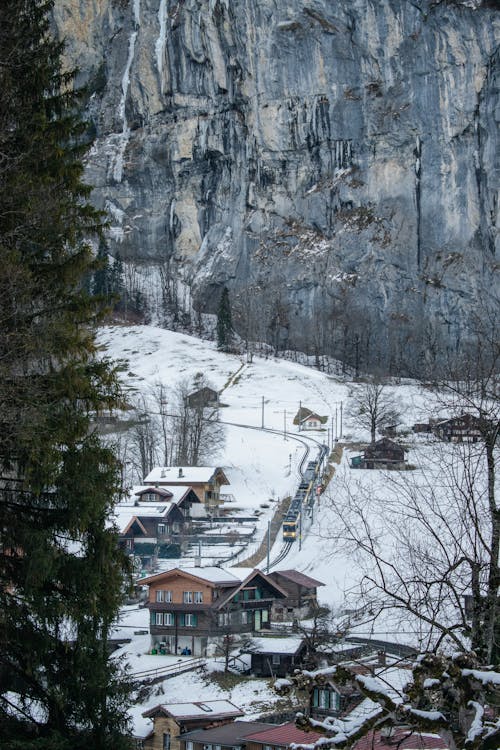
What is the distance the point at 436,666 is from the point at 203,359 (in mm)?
84114

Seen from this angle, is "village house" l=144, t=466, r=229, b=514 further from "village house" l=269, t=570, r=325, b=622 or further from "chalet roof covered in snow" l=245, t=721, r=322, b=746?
"chalet roof covered in snow" l=245, t=721, r=322, b=746

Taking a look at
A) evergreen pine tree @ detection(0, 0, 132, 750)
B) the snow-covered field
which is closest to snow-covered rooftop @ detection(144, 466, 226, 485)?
the snow-covered field

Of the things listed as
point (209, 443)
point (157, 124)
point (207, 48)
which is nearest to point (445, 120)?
point (207, 48)

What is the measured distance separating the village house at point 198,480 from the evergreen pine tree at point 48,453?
36.6 m

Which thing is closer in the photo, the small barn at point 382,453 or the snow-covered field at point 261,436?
the snow-covered field at point 261,436

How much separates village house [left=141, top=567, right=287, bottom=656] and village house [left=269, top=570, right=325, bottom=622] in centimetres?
38

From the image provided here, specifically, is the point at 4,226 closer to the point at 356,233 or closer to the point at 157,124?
the point at 356,233

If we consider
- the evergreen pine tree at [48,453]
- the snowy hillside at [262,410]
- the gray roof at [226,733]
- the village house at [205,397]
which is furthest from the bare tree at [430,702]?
the village house at [205,397]

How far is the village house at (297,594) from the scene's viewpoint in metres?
31.4

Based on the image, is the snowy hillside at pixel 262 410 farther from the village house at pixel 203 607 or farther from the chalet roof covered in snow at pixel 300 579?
the village house at pixel 203 607

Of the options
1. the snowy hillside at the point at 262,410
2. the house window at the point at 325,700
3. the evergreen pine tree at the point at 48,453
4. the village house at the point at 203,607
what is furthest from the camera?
the snowy hillside at the point at 262,410

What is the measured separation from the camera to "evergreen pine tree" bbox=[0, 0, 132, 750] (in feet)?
29.1

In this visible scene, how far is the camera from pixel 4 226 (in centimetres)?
991

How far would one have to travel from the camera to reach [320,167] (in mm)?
120250
